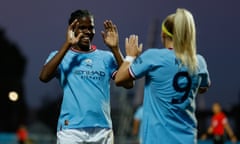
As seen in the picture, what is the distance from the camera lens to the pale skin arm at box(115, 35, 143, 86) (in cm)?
546

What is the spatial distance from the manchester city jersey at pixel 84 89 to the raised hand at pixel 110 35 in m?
0.30

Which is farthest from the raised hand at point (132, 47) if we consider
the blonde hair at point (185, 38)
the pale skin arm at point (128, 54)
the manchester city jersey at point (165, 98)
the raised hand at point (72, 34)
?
the raised hand at point (72, 34)

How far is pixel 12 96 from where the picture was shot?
27.6 feet

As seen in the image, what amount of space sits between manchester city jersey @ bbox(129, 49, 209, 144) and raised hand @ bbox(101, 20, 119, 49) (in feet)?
3.34

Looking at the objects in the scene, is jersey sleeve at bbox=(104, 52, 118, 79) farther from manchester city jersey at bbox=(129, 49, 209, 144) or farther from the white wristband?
manchester city jersey at bbox=(129, 49, 209, 144)

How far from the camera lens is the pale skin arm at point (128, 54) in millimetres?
5461

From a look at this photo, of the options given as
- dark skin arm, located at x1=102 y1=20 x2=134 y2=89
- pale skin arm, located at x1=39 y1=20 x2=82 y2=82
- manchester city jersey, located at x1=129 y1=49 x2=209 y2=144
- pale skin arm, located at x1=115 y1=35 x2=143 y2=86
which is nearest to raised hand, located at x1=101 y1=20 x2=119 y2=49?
dark skin arm, located at x1=102 y1=20 x2=134 y2=89

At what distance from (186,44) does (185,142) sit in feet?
2.47

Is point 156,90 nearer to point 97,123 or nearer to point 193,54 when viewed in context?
point 193,54

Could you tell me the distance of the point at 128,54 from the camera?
5.66m

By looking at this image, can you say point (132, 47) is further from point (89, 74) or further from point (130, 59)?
point (89, 74)

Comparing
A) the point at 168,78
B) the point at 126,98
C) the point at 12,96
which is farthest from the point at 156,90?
the point at 126,98

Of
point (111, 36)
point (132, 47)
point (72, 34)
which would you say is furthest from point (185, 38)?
point (72, 34)

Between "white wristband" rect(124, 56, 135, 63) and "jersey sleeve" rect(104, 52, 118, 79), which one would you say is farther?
"jersey sleeve" rect(104, 52, 118, 79)
